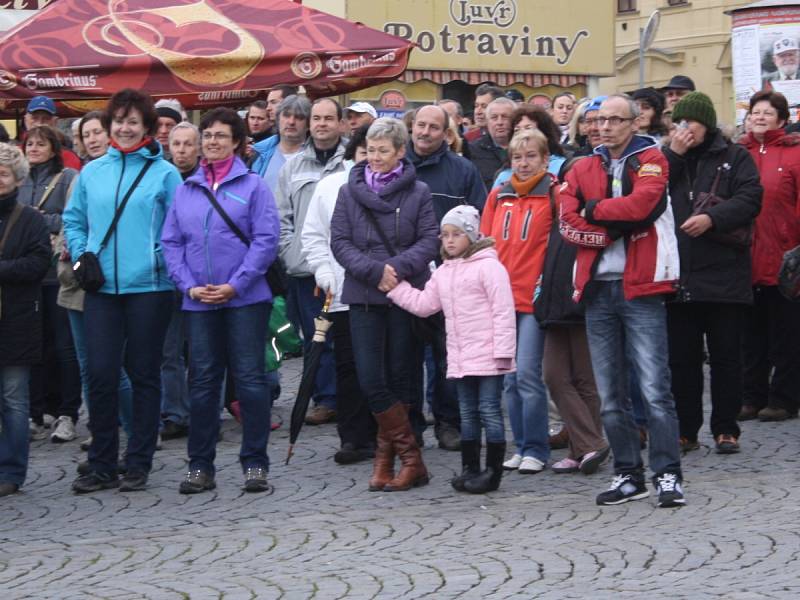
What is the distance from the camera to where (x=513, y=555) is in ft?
24.1

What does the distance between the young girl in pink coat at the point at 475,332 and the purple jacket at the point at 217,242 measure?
3.15 ft

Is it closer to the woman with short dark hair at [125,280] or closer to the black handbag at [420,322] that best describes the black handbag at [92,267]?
the woman with short dark hair at [125,280]

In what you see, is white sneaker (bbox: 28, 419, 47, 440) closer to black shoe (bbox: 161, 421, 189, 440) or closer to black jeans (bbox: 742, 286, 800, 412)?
black shoe (bbox: 161, 421, 189, 440)

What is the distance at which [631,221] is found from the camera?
8.34m

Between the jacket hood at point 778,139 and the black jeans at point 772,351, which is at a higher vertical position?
the jacket hood at point 778,139

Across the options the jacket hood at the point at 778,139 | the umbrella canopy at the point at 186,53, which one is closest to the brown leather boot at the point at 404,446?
the jacket hood at the point at 778,139

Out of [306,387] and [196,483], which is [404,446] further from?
[196,483]

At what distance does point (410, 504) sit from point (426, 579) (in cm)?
182

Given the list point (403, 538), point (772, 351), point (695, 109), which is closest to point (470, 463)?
point (403, 538)

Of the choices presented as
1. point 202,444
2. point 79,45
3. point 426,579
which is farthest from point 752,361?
point 79,45

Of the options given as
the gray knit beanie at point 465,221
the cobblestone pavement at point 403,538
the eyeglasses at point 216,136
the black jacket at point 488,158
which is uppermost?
the eyeglasses at point 216,136

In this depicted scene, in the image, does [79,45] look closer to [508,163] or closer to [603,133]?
[508,163]

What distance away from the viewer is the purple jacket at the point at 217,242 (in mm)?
9125

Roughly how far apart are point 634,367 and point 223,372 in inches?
90.6
